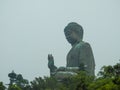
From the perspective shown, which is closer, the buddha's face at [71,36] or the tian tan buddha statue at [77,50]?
the tian tan buddha statue at [77,50]

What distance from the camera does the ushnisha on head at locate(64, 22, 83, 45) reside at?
47000 millimetres

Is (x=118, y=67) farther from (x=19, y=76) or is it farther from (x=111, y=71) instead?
(x=19, y=76)

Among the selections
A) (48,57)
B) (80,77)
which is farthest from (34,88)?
(48,57)

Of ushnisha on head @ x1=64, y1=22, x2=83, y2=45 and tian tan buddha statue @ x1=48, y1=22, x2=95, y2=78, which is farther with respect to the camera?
ushnisha on head @ x1=64, y1=22, x2=83, y2=45

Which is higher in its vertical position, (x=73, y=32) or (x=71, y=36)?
(x=73, y=32)

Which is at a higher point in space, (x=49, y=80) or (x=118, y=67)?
(x=49, y=80)

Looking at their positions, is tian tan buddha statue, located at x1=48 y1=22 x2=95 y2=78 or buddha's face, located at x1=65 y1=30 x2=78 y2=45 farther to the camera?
buddha's face, located at x1=65 y1=30 x2=78 y2=45

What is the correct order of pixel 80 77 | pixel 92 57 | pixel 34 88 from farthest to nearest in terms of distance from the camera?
pixel 92 57
pixel 34 88
pixel 80 77

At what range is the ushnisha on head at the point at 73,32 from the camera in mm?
47000

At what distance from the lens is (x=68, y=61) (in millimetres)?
47250

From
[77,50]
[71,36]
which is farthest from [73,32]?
[77,50]

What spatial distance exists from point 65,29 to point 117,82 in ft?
84.7

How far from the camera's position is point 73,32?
47.1 meters

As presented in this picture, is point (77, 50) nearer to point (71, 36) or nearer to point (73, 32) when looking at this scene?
point (71, 36)
